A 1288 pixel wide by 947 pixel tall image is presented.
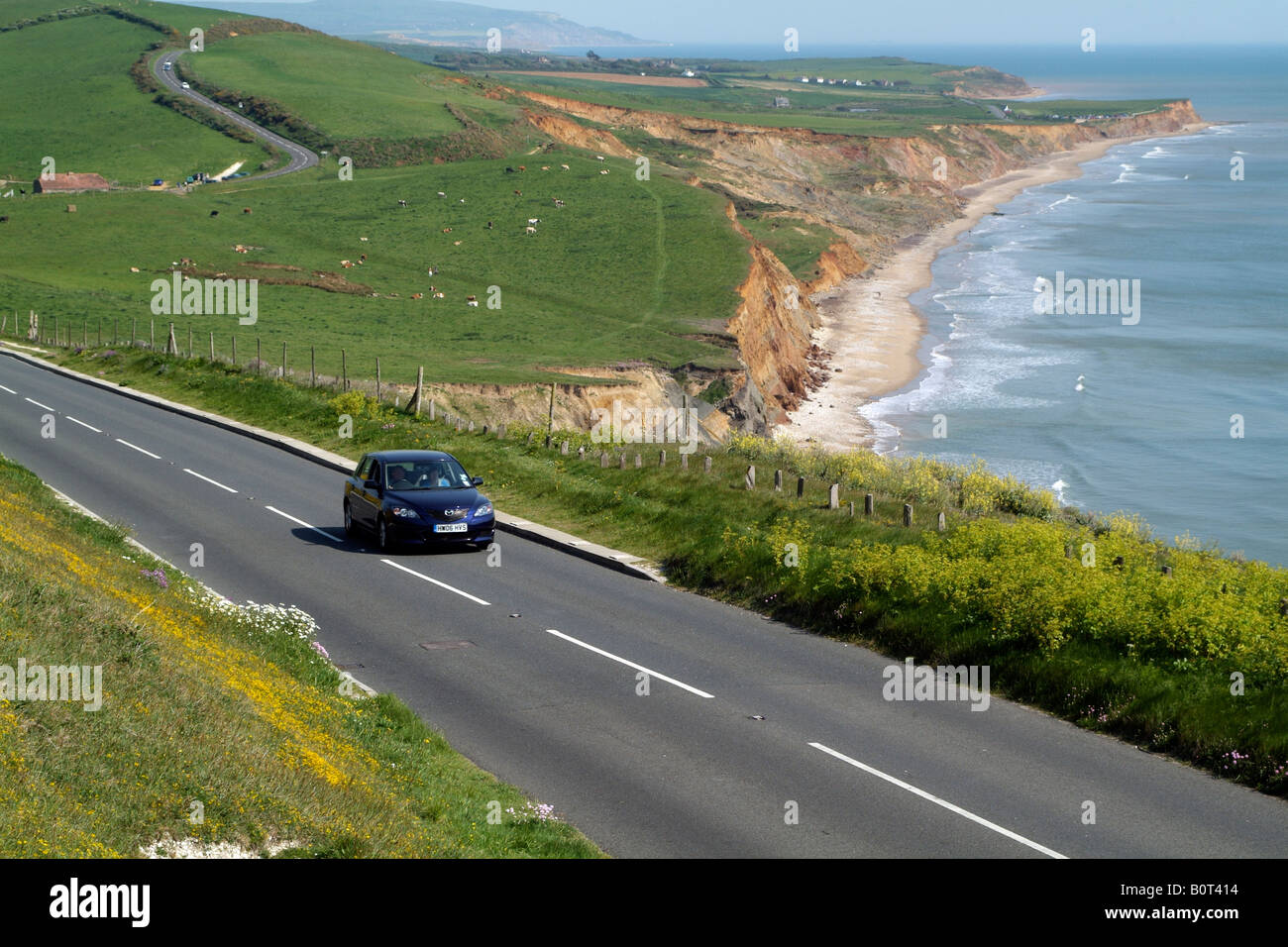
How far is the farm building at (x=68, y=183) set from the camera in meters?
103

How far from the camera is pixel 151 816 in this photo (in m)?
8.84

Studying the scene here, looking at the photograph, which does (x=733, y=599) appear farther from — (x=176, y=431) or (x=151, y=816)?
(x=176, y=431)

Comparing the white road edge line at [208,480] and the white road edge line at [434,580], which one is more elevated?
the white road edge line at [208,480]

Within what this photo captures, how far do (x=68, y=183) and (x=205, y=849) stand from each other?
354 ft

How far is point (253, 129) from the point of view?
129 metres

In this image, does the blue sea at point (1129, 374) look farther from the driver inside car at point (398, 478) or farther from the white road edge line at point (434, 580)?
the white road edge line at point (434, 580)

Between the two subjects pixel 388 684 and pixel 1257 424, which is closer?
pixel 388 684

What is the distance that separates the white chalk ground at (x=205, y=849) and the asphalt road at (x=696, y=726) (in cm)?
304

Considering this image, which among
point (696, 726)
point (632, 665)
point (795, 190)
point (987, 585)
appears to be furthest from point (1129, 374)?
point (795, 190)

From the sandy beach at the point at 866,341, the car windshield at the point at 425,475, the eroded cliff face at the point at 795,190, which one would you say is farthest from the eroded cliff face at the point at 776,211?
the car windshield at the point at 425,475

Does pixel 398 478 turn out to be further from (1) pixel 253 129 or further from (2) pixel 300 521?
(1) pixel 253 129

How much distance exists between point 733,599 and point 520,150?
114m
